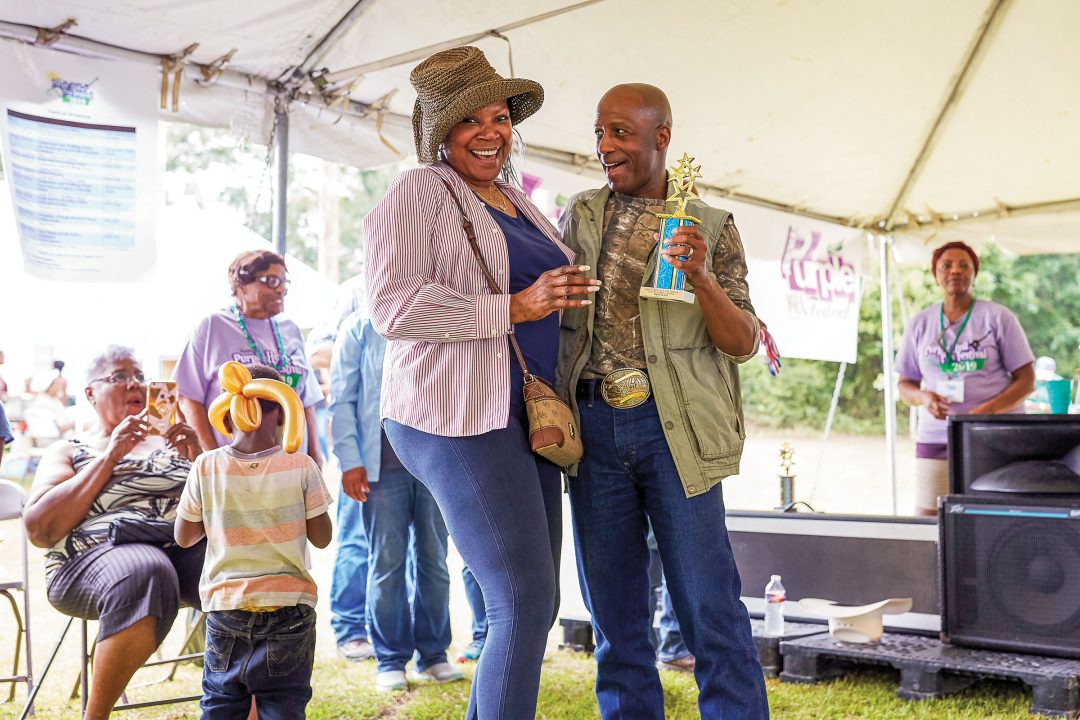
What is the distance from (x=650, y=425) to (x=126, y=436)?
1.75m

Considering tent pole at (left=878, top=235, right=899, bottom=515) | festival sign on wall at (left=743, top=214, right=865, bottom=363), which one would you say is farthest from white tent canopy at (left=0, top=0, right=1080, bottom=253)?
tent pole at (left=878, top=235, right=899, bottom=515)

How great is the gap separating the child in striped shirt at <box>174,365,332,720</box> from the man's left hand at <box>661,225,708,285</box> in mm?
1222

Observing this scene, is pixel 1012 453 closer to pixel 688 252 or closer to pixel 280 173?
pixel 688 252

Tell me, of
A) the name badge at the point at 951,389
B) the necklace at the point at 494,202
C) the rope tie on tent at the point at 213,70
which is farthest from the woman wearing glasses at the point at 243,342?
the name badge at the point at 951,389

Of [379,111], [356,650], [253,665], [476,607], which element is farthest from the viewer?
[356,650]

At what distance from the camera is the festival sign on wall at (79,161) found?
359cm

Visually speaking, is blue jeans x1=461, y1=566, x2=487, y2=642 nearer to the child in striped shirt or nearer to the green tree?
the child in striped shirt

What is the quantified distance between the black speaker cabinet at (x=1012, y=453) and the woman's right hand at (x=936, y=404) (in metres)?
1.34

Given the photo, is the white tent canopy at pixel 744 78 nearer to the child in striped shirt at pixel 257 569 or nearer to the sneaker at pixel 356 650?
the child in striped shirt at pixel 257 569

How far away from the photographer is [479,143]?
8.11ft

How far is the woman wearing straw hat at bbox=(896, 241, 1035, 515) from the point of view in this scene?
18.5ft

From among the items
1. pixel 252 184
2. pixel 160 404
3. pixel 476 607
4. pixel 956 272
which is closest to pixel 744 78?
pixel 956 272

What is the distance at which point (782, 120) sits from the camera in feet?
19.1

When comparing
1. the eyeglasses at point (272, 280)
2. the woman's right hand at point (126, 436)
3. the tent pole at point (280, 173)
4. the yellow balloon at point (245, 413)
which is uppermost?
the tent pole at point (280, 173)
